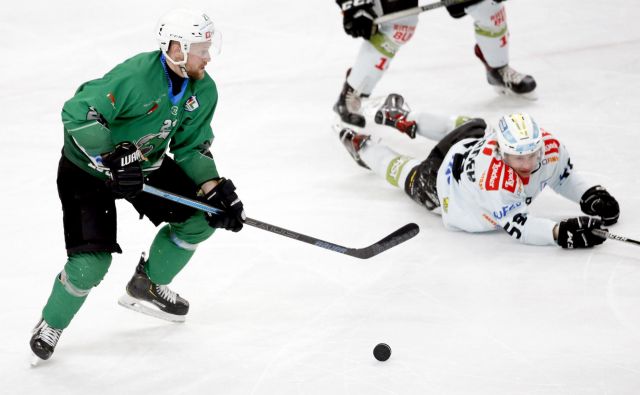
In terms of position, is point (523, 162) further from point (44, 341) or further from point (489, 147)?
point (44, 341)

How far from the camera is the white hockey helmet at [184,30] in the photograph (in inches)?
107

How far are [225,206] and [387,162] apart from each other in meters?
1.20

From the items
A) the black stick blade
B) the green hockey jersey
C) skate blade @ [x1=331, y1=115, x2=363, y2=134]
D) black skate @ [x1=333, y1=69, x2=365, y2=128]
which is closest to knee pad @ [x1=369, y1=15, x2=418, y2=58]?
black skate @ [x1=333, y1=69, x2=365, y2=128]

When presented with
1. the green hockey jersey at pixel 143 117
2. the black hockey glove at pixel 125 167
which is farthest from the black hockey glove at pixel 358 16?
the black hockey glove at pixel 125 167

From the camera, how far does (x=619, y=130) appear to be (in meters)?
4.48

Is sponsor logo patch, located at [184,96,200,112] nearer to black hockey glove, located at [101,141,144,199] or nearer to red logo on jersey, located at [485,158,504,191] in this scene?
black hockey glove, located at [101,141,144,199]

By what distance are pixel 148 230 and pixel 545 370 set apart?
177cm

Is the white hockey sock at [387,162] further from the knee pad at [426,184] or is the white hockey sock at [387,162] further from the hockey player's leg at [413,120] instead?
the hockey player's leg at [413,120]

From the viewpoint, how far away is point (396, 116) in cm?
441

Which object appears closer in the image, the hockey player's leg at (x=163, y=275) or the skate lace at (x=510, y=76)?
the hockey player's leg at (x=163, y=275)

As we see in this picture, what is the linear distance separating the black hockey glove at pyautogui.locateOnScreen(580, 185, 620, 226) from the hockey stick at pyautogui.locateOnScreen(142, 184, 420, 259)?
0.81 m

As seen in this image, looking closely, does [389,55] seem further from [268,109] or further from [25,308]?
[25,308]

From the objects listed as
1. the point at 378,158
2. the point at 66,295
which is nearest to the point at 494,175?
the point at 378,158

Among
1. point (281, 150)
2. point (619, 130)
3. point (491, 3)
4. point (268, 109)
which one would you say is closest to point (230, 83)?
point (268, 109)
